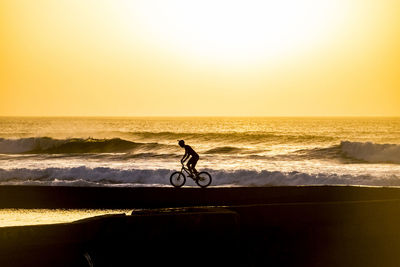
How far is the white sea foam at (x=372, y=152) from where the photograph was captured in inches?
1732

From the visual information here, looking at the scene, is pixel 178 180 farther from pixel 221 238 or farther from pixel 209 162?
pixel 209 162

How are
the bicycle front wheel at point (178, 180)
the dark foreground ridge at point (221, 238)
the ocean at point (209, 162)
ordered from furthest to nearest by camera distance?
the ocean at point (209, 162)
the bicycle front wheel at point (178, 180)
the dark foreground ridge at point (221, 238)

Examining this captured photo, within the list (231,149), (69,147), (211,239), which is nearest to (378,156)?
(231,149)

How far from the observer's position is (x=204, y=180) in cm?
2109

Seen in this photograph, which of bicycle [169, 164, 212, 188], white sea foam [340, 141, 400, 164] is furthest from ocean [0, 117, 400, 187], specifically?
bicycle [169, 164, 212, 188]

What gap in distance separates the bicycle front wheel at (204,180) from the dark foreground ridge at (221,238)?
11.6 meters

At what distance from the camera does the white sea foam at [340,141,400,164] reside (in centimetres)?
4400

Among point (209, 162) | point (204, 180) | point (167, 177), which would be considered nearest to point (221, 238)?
point (204, 180)

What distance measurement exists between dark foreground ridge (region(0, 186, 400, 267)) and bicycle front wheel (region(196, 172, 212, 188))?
38.2 feet

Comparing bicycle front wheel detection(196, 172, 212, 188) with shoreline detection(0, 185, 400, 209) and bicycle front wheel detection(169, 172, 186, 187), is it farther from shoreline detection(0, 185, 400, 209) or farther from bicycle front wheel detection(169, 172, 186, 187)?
shoreline detection(0, 185, 400, 209)

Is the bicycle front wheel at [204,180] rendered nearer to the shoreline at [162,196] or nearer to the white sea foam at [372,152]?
the shoreline at [162,196]

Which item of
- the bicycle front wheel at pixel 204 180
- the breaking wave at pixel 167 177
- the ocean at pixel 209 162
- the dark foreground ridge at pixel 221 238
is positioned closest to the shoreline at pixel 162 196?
the bicycle front wheel at pixel 204 180

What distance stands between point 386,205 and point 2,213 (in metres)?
9.21

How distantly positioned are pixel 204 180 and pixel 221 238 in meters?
14.3
